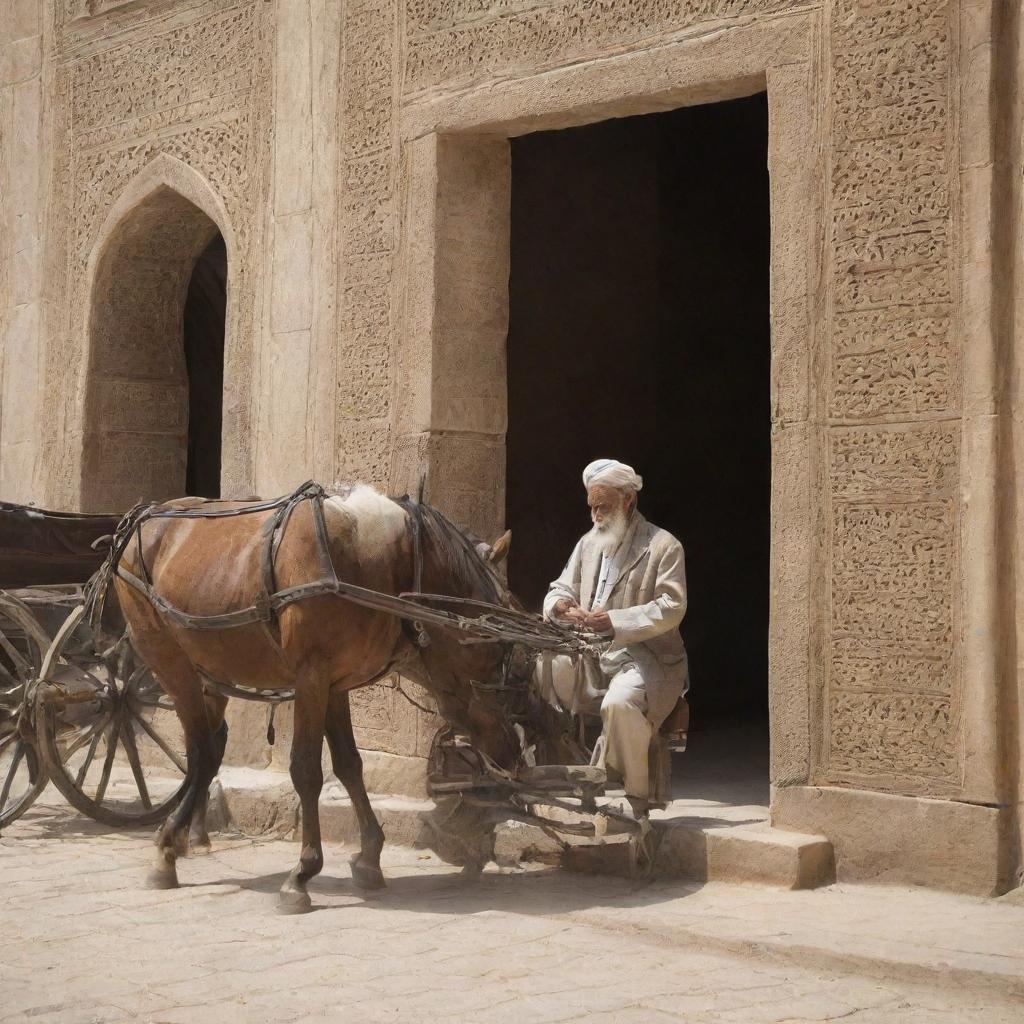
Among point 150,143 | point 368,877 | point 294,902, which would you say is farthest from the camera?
point 150,143

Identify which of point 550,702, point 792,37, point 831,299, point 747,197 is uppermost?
point 747,197

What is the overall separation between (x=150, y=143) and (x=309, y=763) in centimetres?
436

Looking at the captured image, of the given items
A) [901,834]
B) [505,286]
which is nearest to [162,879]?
[901,834]

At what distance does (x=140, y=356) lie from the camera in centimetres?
885

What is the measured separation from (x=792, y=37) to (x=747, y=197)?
4.94 metres

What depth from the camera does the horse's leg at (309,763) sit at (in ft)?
17.5

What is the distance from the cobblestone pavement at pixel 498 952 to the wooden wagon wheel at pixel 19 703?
22.6 inches

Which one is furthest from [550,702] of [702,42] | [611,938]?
[702,42]

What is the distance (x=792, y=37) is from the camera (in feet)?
18.7

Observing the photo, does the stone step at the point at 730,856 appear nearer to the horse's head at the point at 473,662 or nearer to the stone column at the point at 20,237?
the horse's head at the point at 473,662

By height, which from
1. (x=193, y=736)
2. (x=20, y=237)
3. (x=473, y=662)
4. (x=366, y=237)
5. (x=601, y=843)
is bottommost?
(x=601, y=843)

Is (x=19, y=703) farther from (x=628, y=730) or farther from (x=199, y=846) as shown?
(x=628, y=730)

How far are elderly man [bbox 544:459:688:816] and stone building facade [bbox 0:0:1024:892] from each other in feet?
A: 1.46

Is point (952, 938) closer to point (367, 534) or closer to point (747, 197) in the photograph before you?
point (367, 534)
